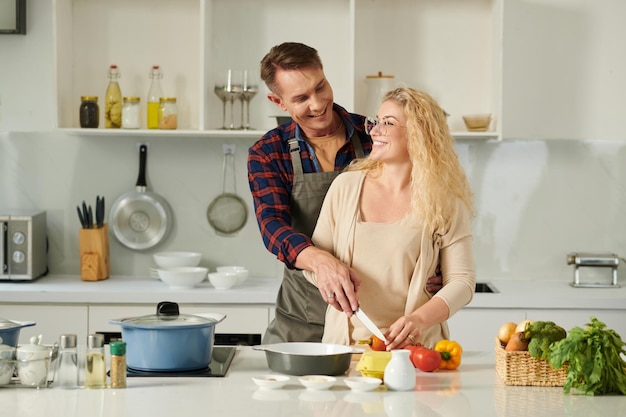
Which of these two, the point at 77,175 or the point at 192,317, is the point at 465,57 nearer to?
the point at 77,175

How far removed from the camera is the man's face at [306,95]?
2932 mm

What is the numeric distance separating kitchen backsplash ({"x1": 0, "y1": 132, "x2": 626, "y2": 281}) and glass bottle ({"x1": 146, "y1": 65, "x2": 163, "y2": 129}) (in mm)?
249

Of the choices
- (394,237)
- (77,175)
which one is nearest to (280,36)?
(77,175)

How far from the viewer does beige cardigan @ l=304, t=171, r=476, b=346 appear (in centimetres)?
267

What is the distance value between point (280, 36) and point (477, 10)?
99cm

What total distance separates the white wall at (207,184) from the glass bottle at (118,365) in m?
2.44

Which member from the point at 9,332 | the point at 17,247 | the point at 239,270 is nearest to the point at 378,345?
the point at 9,332

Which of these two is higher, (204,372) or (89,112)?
(89,112)

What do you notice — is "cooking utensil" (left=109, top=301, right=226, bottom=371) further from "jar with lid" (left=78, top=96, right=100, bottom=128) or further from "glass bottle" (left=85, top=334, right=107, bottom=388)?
"jar with lid" (left=78, top=96, right=100, bottom=128)

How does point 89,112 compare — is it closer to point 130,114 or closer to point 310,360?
point 130,114

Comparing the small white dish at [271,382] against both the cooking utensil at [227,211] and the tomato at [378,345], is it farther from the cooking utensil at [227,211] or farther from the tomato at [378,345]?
the cooking utensil at [227,211]

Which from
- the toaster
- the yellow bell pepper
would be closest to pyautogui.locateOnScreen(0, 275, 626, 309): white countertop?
the toaster

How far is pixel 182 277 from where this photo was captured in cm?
421

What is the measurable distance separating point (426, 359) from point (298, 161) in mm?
904
